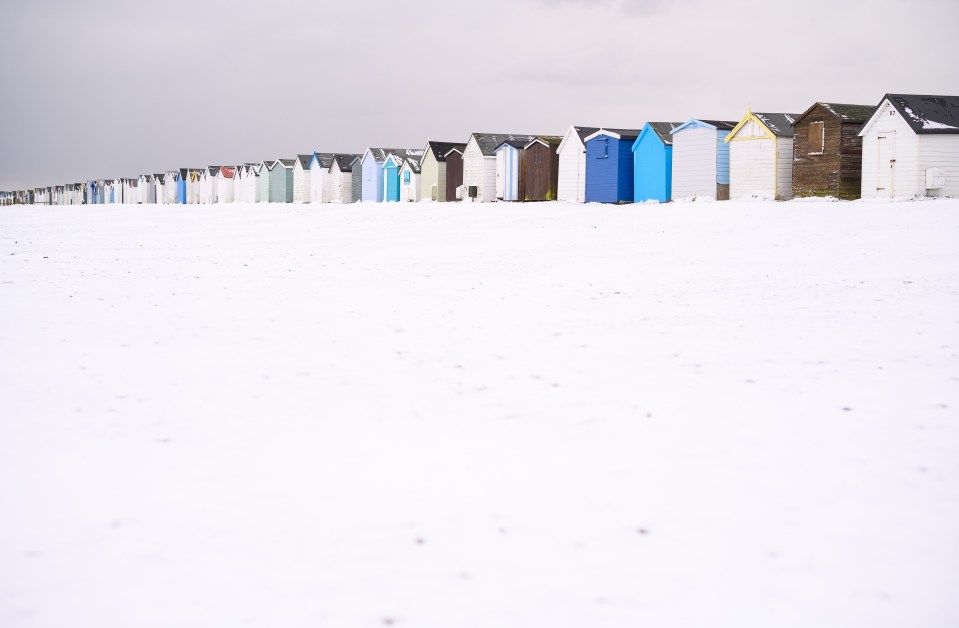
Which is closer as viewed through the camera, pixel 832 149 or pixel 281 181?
pixel 832 149

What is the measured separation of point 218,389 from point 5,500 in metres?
2.58

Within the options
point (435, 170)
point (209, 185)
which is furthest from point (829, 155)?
point (209, 185)

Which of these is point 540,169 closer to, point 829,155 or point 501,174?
point 501,174

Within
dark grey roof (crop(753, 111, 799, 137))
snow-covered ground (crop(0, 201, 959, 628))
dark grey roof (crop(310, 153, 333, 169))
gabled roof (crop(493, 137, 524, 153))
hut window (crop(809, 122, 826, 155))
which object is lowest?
snow-covered ground (crop(0, 201, 959, 628))

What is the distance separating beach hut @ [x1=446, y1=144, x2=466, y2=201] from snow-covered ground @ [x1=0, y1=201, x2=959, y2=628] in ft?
124

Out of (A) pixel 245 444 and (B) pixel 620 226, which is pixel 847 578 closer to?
(A) pixel 245 444

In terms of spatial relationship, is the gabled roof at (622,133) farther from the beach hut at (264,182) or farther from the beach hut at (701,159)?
the beach hut at (264,182)

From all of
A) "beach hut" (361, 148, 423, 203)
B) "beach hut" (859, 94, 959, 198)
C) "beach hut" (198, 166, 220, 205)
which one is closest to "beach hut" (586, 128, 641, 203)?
"beach hut" (859, 94, 959, 198)

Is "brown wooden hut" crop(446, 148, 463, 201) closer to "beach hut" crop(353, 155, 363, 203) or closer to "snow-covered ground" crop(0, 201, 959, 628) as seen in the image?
"beach hut" crop(353, 155, 363, 203)

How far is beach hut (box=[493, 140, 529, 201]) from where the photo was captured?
45.8 m

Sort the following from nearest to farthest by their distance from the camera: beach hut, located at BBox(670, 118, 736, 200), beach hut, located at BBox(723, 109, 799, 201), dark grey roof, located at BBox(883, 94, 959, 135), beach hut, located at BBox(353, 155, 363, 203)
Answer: dark grey roof, located at BBox(883, 94, 959, 135), beach hut, located at BBox(723, 109, 799, 201), beach hut, located at BBox(670, 118, 736, 200), beach hut, located at BBox(353, 155, 363, 203)

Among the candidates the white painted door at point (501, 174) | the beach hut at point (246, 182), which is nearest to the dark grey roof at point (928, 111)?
the white painted door at point (501, 174)

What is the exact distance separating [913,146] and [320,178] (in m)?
45.8

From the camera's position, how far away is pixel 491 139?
48.2 meters
